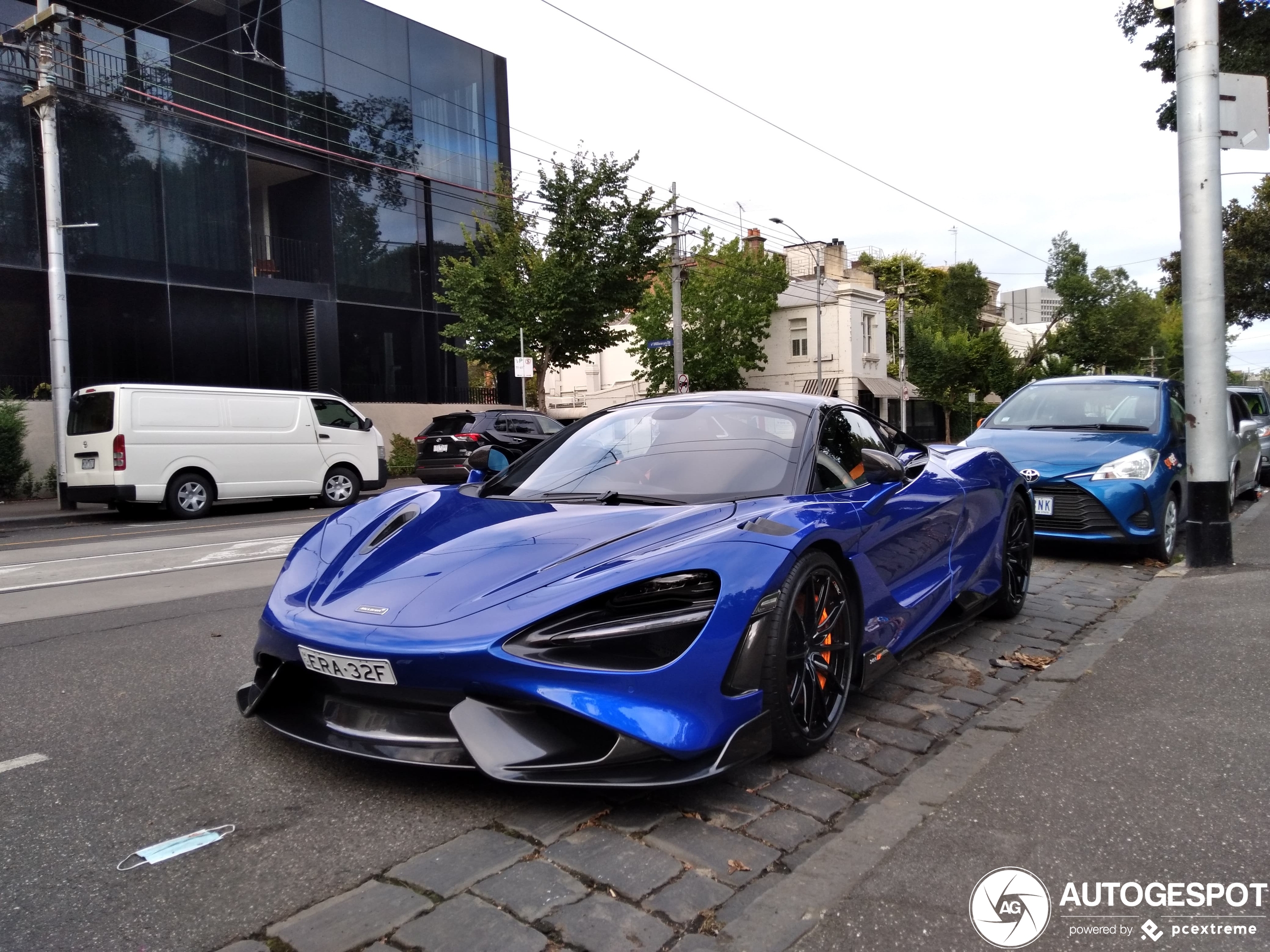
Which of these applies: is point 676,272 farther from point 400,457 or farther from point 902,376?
point 902,376

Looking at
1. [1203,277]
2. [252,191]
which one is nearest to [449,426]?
[252,191]

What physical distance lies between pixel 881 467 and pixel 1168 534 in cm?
493

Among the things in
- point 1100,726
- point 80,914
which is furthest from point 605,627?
point 1100,726

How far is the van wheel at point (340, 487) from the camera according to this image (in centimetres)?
1515

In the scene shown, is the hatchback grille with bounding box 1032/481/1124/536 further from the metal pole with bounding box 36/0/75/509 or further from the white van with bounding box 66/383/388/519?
the metal pole with bounding box 36/0/75/509

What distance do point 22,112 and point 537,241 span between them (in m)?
12.3

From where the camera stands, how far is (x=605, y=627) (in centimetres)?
262

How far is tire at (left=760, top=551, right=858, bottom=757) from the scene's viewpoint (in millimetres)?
2869

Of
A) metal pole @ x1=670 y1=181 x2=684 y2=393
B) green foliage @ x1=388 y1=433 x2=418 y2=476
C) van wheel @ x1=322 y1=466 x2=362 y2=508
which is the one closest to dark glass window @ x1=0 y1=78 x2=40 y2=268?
van wheel @ x1=322 y1=466 x2=362 y2=508

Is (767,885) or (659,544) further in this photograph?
(659,544)

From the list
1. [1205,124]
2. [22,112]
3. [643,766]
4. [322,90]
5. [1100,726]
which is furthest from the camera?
[322,90]

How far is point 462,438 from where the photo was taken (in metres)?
17.4

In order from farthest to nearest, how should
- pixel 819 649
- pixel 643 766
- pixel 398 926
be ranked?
1. pixel 819 649
2. pixel 643 766
3. pixel 398 926

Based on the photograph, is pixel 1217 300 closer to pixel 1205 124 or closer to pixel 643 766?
pixel 1205 124
